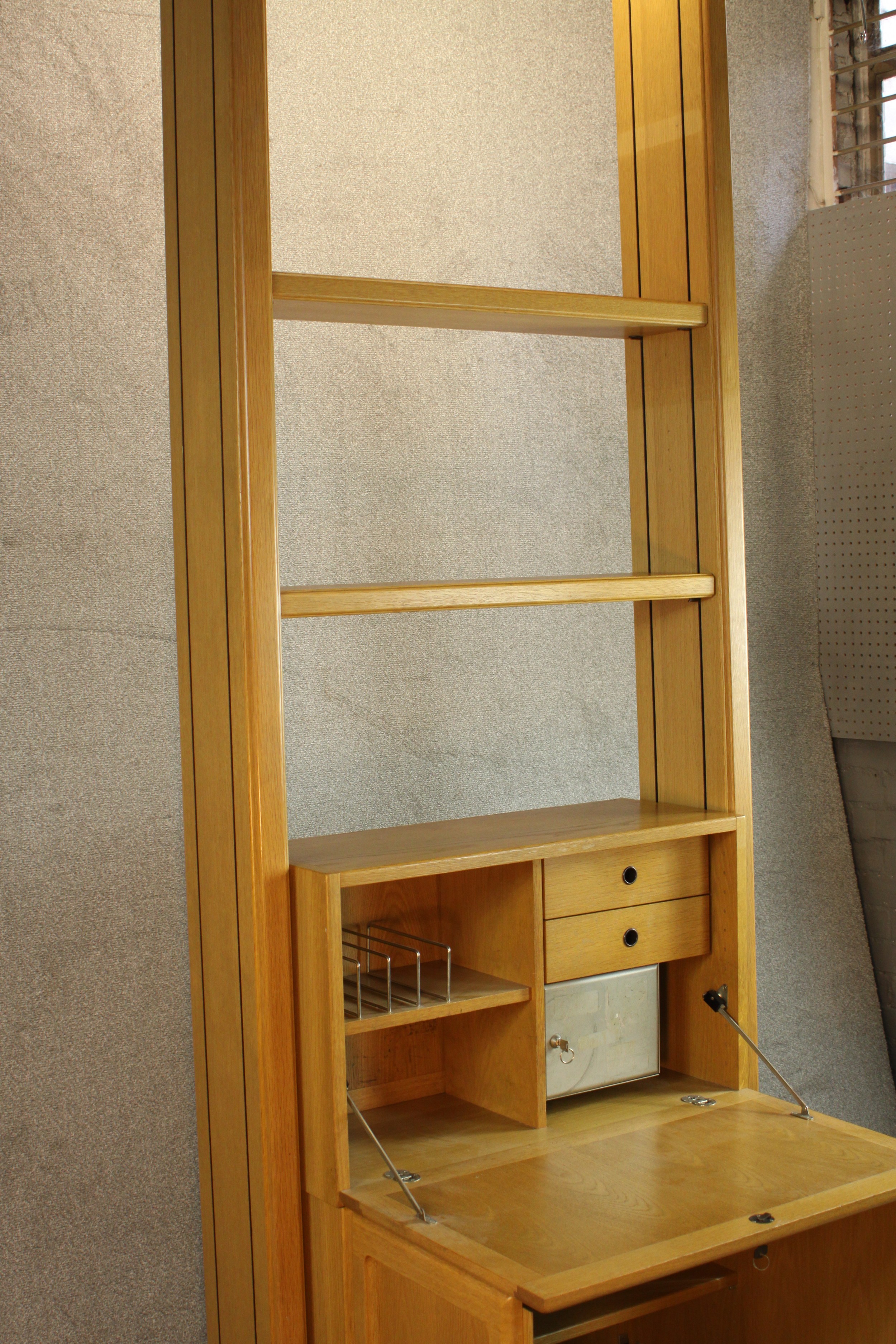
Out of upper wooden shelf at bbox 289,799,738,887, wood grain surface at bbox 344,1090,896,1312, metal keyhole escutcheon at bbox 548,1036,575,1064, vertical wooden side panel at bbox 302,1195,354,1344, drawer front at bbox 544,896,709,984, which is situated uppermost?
upper wooden shelf at bbox 289,799,738,887

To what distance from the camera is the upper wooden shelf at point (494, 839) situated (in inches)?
72.6

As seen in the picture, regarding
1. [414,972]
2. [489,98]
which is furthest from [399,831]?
[489,98]

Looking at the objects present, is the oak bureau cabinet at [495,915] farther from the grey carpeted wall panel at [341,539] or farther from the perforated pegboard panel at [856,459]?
the perforated pegboard panel at [856,459]

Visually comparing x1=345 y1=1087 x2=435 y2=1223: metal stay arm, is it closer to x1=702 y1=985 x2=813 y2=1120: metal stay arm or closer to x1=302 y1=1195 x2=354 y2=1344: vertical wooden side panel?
x1=302 y1=1195 x2=354 y2=1344: vertical wooden side panel

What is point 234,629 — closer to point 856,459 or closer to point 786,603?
point 786,603

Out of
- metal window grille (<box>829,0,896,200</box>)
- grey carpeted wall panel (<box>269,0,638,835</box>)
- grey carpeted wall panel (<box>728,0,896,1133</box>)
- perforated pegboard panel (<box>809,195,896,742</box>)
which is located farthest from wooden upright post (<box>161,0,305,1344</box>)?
metal window grille (<box>829,0,896,200</box>)

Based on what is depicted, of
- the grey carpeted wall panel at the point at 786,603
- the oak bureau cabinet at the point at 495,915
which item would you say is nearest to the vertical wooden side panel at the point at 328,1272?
the oak bureau cabinet at the point at 495,915

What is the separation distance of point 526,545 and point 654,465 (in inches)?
24.4

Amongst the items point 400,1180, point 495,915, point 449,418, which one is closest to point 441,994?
point 495,915

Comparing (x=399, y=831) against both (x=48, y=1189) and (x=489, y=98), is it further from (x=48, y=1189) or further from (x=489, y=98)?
(x=489, y=98)

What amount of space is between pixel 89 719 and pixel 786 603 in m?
1.83

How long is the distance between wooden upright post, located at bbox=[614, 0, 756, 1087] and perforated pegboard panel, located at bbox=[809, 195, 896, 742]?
116 centimetres

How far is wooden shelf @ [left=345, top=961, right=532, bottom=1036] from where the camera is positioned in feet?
6.07

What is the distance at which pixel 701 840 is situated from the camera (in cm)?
221
